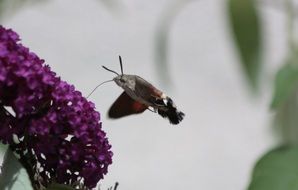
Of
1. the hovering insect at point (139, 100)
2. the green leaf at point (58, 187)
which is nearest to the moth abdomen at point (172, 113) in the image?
the hovering insect at point (139, 100)

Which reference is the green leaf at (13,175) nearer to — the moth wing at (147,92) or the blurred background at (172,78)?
the moth wing at (147,92)

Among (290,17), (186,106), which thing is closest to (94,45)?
(186,106)

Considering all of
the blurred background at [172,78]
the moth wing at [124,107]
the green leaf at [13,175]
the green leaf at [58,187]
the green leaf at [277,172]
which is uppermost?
the blurred background at [172,78]

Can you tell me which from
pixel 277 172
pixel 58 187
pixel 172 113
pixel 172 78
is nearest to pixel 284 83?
pixel 277 172

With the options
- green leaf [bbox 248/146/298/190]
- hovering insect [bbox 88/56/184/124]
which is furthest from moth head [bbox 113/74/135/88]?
green leaf [bbox 248/146/298/190]

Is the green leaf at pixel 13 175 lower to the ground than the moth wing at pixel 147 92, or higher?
lower

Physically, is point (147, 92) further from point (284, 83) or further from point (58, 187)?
point (284, 83)

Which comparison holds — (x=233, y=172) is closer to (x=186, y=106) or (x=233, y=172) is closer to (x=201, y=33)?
(x=186, y=106)
